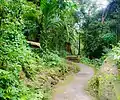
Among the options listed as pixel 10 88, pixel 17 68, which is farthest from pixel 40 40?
pixel 10 88

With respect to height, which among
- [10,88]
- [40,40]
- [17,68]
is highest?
[40,40]

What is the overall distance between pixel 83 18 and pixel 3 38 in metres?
20.3

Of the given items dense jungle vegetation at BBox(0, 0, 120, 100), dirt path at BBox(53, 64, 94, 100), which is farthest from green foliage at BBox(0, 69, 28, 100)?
dirt path at BBox(53, 64, 94, 100)

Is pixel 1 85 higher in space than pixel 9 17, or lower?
lower

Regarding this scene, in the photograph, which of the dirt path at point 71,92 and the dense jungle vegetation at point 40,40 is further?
the dirt path at point 71,92

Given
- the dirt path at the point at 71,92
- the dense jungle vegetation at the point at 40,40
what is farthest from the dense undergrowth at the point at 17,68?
the dirt path at the point at 71,92

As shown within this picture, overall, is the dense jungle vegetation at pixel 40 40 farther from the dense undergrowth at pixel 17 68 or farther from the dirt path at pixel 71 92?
the dirt path at pixel 71 92

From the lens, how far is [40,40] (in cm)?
1265

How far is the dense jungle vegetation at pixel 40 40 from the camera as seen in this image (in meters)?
6.52

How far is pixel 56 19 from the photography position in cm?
1319

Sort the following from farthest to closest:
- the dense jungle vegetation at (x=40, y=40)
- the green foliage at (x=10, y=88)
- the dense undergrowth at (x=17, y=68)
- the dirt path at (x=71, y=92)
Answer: the dirt path at (x=71, y=92), the dense jungle vegetation at (x=40, y=40), the dense undergrowth at (x=17, y=68), the green foliage at (x=10, y=88)

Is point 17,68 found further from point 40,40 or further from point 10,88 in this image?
point 40,40

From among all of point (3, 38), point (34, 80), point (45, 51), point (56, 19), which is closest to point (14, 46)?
point (3, 38)

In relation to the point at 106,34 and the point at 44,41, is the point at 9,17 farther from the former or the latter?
the point at 106,34
